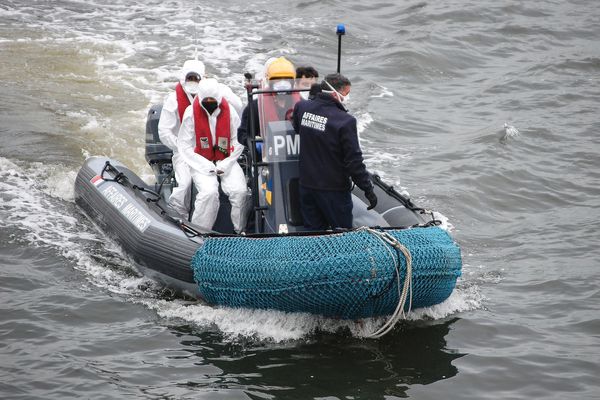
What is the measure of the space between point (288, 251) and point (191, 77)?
7.69 feet

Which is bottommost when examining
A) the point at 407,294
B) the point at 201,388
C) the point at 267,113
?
the point at 201,388

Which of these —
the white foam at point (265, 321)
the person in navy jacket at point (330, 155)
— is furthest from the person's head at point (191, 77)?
the white foam at point (265, 321)

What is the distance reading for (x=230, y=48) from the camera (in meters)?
16.0

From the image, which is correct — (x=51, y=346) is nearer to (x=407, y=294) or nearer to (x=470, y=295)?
(x=407, y=294)

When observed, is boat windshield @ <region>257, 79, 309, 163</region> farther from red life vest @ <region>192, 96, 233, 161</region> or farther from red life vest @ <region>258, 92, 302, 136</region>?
red life vest @ <region>192, 96, 233, 161</region>

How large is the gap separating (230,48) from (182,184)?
8259 mm

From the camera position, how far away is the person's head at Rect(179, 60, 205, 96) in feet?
26.8

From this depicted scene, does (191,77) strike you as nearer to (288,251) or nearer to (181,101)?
(181,101)

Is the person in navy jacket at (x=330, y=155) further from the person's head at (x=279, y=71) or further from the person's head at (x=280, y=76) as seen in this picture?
the person's head at (x=279, y=71)

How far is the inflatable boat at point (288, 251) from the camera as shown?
6441 mm

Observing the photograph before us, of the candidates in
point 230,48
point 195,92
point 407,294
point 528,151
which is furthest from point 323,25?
point 407,294

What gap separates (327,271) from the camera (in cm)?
639

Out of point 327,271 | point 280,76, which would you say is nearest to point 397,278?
point 327,271

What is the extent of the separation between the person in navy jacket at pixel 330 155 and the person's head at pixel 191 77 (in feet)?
4.68
